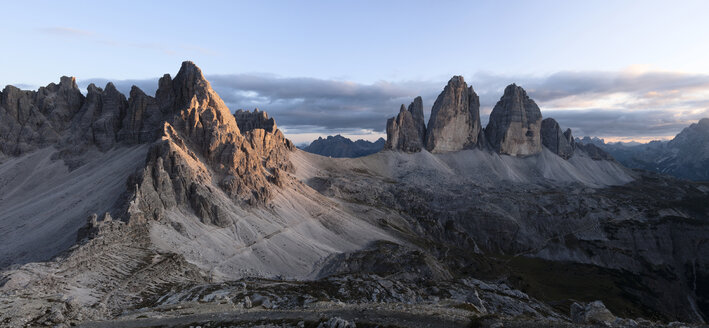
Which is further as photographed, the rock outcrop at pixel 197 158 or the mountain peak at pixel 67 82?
the mountain peak at pixel 67 82

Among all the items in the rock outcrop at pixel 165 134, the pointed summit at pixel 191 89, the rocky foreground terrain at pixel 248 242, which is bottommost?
the rocky foreground terrain at pixel 248 242

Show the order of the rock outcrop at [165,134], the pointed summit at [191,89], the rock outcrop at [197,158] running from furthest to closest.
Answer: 1. the pointed summit at [191,89]
2. the rock outcrop at [165,134]
3. the rock outcrop at [197,158]

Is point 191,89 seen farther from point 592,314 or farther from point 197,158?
point 592,314

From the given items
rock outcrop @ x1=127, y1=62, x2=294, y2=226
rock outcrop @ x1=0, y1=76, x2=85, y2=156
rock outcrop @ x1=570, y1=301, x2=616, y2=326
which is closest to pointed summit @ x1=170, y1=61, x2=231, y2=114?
rock outcrop @ x1=127, y1=62, x2=294, y2=226

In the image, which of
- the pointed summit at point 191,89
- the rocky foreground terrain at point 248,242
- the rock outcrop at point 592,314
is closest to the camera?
the rock outcrop at point 592,314

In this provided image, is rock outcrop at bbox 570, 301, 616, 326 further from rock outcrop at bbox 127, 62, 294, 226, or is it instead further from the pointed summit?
the pointed summit

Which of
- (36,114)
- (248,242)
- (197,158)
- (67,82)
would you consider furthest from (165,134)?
(67,82)

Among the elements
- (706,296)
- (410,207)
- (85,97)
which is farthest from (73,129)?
(706,296)

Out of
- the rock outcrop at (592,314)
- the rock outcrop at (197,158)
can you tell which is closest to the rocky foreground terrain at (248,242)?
the rock outcrop at (592,314)

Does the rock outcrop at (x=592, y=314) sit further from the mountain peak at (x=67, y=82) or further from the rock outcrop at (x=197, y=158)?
the mountain peak at (x=67, y=82)
